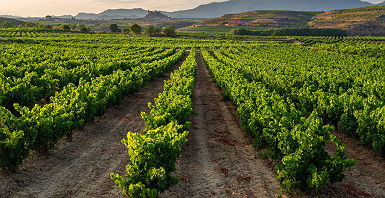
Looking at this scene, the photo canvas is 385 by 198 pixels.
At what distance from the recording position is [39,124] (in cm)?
1033

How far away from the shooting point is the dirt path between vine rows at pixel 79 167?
907 centimetres

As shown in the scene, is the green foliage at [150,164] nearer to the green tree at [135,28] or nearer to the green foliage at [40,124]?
the green foliage at [40,124]

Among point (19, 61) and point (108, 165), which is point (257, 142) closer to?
point (108, 165)

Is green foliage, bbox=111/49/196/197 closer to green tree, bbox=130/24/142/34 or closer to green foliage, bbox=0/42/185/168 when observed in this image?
green foliage, bbox=0/42/185/168

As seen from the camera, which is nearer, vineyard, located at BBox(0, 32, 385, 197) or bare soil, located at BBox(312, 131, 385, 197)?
vineyard, located at BBox(0, 32, 385, 197)

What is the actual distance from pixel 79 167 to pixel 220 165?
5575 millimetres

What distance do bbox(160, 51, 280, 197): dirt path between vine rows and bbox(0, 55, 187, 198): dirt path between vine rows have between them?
254 centimetres

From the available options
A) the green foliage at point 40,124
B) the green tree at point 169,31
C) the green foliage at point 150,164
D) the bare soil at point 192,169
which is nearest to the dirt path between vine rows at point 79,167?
the bare soil at point 192,169

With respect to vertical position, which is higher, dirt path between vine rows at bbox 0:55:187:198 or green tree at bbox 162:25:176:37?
green tree at bbox 162:25:176:37

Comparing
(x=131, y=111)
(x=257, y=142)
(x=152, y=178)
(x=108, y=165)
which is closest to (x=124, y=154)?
(x=108, y=165)

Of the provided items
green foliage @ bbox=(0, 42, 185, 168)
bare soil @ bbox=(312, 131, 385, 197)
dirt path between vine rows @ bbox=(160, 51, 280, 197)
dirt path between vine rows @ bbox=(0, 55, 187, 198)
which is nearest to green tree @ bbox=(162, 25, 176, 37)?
dirt path between vine rows @ bbox=(160, 51, 280, 197)

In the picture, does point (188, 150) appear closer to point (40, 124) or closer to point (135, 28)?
point (40, 124)

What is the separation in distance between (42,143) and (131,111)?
26.9 ft

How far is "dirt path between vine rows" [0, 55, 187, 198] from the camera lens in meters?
9.07
